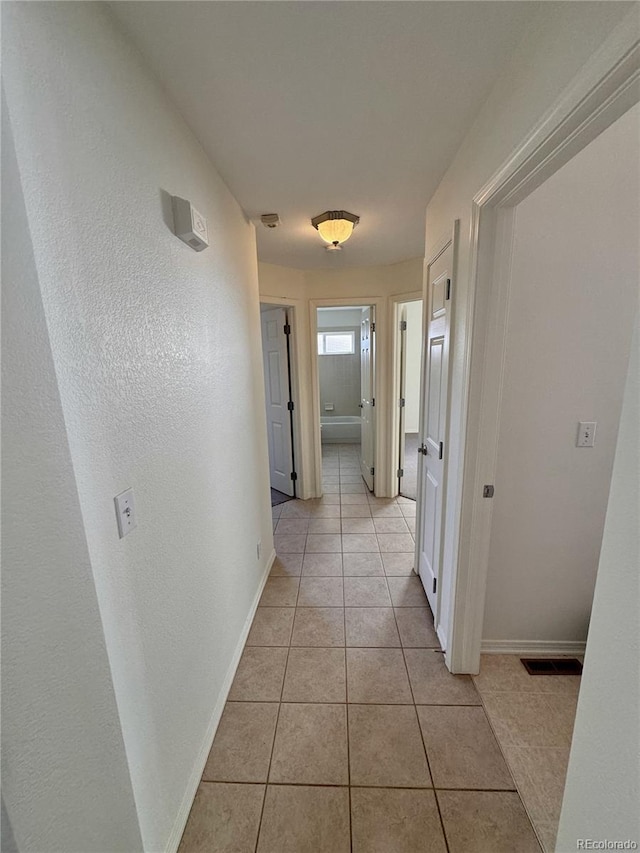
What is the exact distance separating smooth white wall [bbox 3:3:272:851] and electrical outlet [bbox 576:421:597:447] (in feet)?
5.37

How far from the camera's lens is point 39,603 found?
0.59m

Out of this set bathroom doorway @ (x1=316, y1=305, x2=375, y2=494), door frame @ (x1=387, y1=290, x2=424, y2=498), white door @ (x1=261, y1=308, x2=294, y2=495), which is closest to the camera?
door frame @ (x1=387, y1=290, x2=424, y2=498)

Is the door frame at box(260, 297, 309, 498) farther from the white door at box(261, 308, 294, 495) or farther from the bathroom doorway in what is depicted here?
the bathroom doorway

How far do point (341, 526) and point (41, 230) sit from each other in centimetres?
283

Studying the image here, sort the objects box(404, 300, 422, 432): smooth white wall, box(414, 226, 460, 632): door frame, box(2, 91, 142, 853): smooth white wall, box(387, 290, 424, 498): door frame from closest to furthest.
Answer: box(2, 91, 142, 853): smooth white wall → box(414, 226, 460, 632): door frame → box(387, 290, 424, 498): door frame → box(404, 300, 422, 432): smooth white wall

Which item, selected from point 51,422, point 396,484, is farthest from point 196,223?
point 396,484

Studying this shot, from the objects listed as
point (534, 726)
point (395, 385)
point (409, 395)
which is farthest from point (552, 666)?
point (409, 395)

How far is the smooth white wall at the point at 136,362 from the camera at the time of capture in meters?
0.64

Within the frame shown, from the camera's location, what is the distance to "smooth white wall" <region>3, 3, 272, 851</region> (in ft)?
2.11

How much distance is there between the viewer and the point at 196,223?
1.16m

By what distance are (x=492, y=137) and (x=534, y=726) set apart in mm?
2236

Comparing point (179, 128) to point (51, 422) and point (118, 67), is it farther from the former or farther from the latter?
point (51, 422)

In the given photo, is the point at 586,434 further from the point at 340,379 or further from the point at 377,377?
the point at 340,379

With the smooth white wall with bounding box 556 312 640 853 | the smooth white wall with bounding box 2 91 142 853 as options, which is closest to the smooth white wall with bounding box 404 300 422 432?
the smooth white wall with bounding box 556 312 640 853
